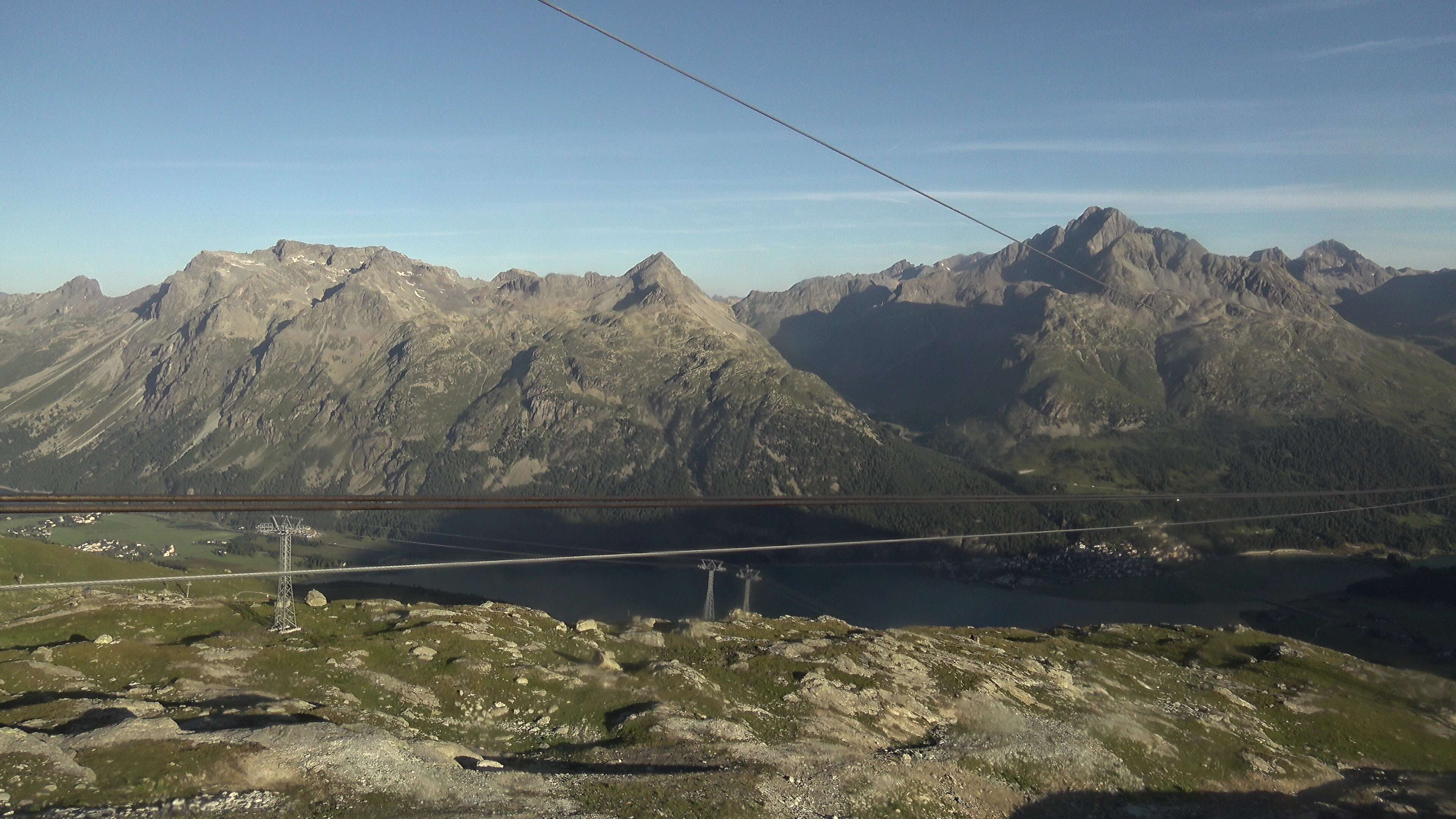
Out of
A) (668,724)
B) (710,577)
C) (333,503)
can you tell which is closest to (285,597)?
(668,724)

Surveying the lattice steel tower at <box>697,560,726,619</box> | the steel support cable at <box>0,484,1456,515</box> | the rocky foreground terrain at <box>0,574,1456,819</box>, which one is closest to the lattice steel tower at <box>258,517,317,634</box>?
the rocky foreground terrain at <box>0,574,1456,819</box>

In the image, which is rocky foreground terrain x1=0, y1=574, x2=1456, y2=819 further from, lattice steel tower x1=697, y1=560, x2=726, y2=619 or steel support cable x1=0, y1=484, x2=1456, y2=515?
lattice steel tower x1=697, y1=560, x2=726, y2=619

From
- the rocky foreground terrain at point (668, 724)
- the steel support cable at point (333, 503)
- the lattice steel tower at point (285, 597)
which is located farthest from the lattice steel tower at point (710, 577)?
the steel support cable at point (333, 503)

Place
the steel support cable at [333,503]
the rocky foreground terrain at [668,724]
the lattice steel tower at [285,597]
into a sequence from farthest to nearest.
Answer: the lattice steel tower at [285,597] → the rocky foreground terrain at [668,724] → the steel support cable at [333,503]

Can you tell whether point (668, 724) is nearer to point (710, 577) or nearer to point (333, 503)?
point (333, 503)

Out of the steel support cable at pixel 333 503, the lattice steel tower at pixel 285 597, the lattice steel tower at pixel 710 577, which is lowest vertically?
the lattice steel tower at pixel 710 577

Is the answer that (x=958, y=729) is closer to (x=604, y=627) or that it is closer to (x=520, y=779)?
(x=520, y=779)

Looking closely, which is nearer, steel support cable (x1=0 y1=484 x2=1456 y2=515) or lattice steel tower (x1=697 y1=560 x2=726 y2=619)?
steel support cable (x1=0 y1=484 x2=1456 y2=515)

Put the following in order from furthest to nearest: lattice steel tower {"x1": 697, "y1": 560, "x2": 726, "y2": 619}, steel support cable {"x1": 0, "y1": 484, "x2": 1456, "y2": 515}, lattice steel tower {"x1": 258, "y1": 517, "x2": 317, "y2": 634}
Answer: lattice steel tower {"x1": 697, "y1": 560, "x2": 726, "y2": 619}, lattice steel tower {"x1": 258, "y1": 517, "x2": 317, "y2": 634}, steel support cable {"x1": 0, "y1": 484, "x2": 1456, "y2": 515}

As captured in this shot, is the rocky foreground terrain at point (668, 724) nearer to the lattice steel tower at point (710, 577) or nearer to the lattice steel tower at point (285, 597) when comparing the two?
the lattice steel tower at point (285, 597)

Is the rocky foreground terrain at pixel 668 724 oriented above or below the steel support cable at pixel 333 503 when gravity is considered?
below
